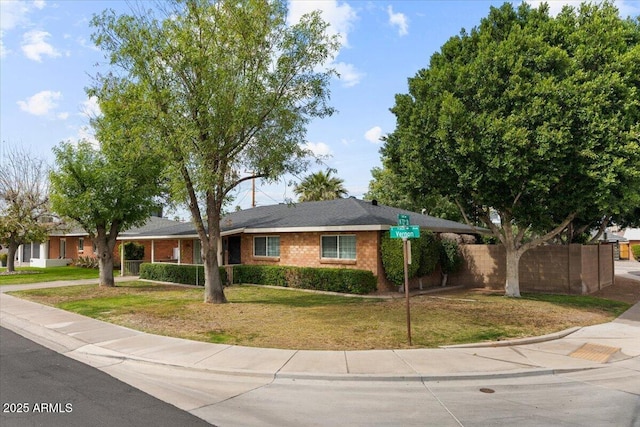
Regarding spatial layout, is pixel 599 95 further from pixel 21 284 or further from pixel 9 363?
pixel 21 284

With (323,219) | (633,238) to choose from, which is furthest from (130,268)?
(633,238)

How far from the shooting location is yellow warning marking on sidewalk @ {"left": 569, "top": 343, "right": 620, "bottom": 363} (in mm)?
8359

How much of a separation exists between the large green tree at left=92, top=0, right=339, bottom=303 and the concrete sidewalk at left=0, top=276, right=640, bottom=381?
493cm

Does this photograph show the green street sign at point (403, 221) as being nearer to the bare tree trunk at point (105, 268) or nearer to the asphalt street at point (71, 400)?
the asphalt street at point (71, 400)

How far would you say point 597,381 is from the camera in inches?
281

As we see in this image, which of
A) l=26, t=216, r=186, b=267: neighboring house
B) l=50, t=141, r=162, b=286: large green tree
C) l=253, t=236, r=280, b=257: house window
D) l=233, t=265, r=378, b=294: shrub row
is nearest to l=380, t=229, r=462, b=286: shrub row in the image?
l=233, t=265, r=378, b=294: shrub row

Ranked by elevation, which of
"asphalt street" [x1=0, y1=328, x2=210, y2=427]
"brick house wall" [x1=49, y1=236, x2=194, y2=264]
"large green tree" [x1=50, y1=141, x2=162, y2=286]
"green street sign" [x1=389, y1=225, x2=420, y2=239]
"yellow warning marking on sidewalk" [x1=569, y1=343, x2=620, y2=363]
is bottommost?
"yellow warning marking on sidewalk" [x1=569, y1=343, x2=620, y2=363]

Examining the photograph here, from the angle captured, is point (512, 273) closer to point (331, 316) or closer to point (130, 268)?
point (331, 316)

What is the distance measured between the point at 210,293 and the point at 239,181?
3921mm

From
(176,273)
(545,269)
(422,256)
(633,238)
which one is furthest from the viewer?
(633,238)

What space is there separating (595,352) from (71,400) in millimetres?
9441

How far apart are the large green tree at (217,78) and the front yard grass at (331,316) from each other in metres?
3.91

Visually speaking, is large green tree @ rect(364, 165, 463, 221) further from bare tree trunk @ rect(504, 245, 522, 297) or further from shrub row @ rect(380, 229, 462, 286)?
bare tree trunk @ rect(504, 245, 522, 297)

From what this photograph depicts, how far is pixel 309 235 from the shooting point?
19.9m
